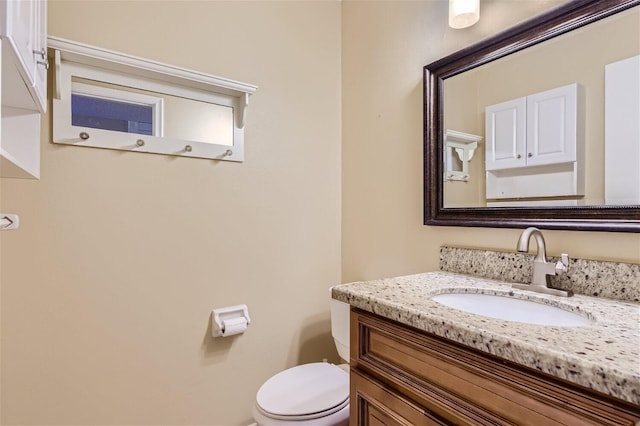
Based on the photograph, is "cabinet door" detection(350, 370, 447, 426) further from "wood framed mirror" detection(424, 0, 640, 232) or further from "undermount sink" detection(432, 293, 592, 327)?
"wood framed mirror" detection(424, 0, 640, 232)

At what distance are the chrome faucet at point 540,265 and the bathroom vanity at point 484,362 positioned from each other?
0.06 meters

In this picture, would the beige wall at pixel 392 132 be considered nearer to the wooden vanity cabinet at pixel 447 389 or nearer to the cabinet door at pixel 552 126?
the cabinet door at pixel 552 126

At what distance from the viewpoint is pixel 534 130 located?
3.58 feet

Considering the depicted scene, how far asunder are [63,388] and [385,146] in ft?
5.50

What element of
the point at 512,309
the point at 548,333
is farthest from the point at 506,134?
the point at 548,333

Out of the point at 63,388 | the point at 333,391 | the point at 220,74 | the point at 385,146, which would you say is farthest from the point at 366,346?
the point at 220,74

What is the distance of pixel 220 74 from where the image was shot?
1.56 metres

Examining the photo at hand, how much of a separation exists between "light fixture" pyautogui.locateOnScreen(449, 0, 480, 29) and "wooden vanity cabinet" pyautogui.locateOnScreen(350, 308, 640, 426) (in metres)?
1.13

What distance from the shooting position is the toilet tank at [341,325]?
4.22 feet

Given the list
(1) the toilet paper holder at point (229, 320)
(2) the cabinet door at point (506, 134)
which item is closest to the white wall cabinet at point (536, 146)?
(2) the cabinet door at point (506, 134)

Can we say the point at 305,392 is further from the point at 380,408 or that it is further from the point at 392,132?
the point at 392,132

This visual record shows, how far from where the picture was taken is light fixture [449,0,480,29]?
1.21 metres

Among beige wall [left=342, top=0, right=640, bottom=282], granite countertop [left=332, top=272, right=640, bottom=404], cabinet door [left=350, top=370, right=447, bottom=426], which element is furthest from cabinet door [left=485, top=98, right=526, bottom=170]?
cabinet door [left=350, top=370, right=447, bottom=426]

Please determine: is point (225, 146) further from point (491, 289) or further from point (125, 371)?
point (491, 289)
